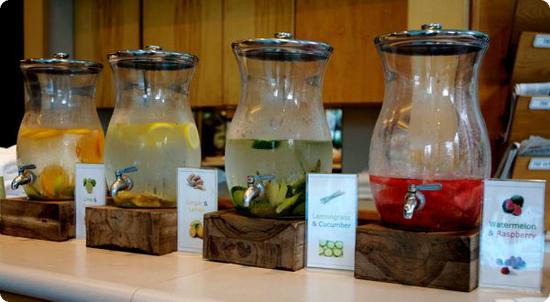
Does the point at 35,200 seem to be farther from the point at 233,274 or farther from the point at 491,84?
the point at 491,84

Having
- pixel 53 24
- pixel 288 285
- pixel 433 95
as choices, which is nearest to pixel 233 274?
pixel 288 285

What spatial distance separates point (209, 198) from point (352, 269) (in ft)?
1.01

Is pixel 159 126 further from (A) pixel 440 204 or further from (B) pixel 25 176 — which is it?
(A) pixel 440 204

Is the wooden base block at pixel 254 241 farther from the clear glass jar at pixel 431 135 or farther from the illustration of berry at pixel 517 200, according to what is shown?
the illustration of berry at pixel 517 200

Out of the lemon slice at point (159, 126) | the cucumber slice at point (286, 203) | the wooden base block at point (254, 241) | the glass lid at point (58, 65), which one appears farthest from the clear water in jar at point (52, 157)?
the cucumber slice at point (286, 203)

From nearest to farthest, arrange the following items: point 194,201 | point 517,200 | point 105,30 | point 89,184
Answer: point 517,200 < point 194,201 < point 89,184 < point 105,30

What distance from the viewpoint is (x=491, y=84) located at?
75.5 inches

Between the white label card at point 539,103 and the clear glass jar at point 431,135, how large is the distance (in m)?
0.82

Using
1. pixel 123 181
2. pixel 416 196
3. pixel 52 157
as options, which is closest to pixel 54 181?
pixel 52 157

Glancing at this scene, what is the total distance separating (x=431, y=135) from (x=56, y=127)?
0.84 metres

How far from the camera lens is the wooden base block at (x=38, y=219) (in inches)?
49.2

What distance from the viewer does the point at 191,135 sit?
1204mm

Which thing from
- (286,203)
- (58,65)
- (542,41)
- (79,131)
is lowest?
(286,203)

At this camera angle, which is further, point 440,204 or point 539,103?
point 539,103
